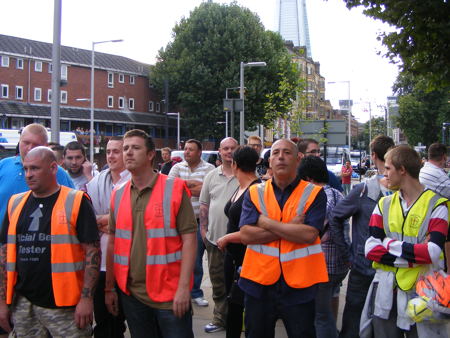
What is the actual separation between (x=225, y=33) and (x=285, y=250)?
41743 millimetres

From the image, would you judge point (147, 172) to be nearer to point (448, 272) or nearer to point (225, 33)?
point (448, 272)

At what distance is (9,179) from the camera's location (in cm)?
451

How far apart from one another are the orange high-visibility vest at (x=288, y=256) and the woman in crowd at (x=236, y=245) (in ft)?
2.29

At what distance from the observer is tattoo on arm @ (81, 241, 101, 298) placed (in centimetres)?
357

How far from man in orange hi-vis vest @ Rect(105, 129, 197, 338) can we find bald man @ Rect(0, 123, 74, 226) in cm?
101

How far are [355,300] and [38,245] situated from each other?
270 centimetres

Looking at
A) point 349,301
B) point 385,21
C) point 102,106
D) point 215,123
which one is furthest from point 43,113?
point 349,301

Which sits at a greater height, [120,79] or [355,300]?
[120,79]

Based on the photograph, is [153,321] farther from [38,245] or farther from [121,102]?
[121,102]

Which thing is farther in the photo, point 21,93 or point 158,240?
point 21,93

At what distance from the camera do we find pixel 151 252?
355 cm

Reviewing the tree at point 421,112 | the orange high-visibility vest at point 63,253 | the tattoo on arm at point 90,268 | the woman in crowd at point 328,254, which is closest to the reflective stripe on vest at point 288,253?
the woman in crowd at point 328,254

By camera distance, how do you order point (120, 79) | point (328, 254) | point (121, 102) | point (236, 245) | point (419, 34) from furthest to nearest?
point (121, 102)
point (120, 79)
point (419, 34)
point (328, 254)
point (236, 245)

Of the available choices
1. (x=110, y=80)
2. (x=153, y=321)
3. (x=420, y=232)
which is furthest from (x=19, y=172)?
(x=110, y=80)
